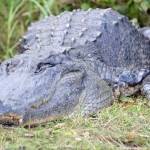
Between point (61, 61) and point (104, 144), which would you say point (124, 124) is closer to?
point (104, 144)

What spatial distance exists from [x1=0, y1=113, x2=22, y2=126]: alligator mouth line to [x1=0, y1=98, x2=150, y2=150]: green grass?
0.04 metres

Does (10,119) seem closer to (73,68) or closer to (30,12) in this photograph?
(73,68)

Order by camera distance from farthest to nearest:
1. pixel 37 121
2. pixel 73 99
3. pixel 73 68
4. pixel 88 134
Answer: pixel 73 68 → pixel 73 99 → pixel 37 121 → pixel 88 134

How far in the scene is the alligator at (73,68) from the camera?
4090 mm

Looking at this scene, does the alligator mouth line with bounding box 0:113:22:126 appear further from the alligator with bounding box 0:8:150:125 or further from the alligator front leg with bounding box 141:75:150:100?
the alligator front leg with bounding box 141:75:150:100

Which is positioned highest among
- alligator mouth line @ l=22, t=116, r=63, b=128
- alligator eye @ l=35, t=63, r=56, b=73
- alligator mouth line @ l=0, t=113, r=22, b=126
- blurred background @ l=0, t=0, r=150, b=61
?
blurred background @ l=0, t=0, r=150, b=61

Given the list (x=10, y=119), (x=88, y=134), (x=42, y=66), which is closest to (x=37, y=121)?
(x=10, y=119)

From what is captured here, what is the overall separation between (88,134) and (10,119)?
1.90 feet

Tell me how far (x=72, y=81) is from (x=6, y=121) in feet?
2.48

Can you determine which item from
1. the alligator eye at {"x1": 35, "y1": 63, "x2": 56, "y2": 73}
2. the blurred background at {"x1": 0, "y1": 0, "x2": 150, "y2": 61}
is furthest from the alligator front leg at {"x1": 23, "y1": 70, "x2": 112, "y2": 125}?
the blurred background at {"x1": 0, "y1": 0, "x2": 150, "y2": 61}

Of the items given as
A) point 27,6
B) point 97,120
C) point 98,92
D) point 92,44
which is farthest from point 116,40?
point 27,6

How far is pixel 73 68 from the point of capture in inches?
182

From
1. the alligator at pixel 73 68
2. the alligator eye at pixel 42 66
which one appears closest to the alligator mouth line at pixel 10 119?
the alligator at pixel 73 68

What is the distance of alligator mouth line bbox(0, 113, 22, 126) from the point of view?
12.9ft
